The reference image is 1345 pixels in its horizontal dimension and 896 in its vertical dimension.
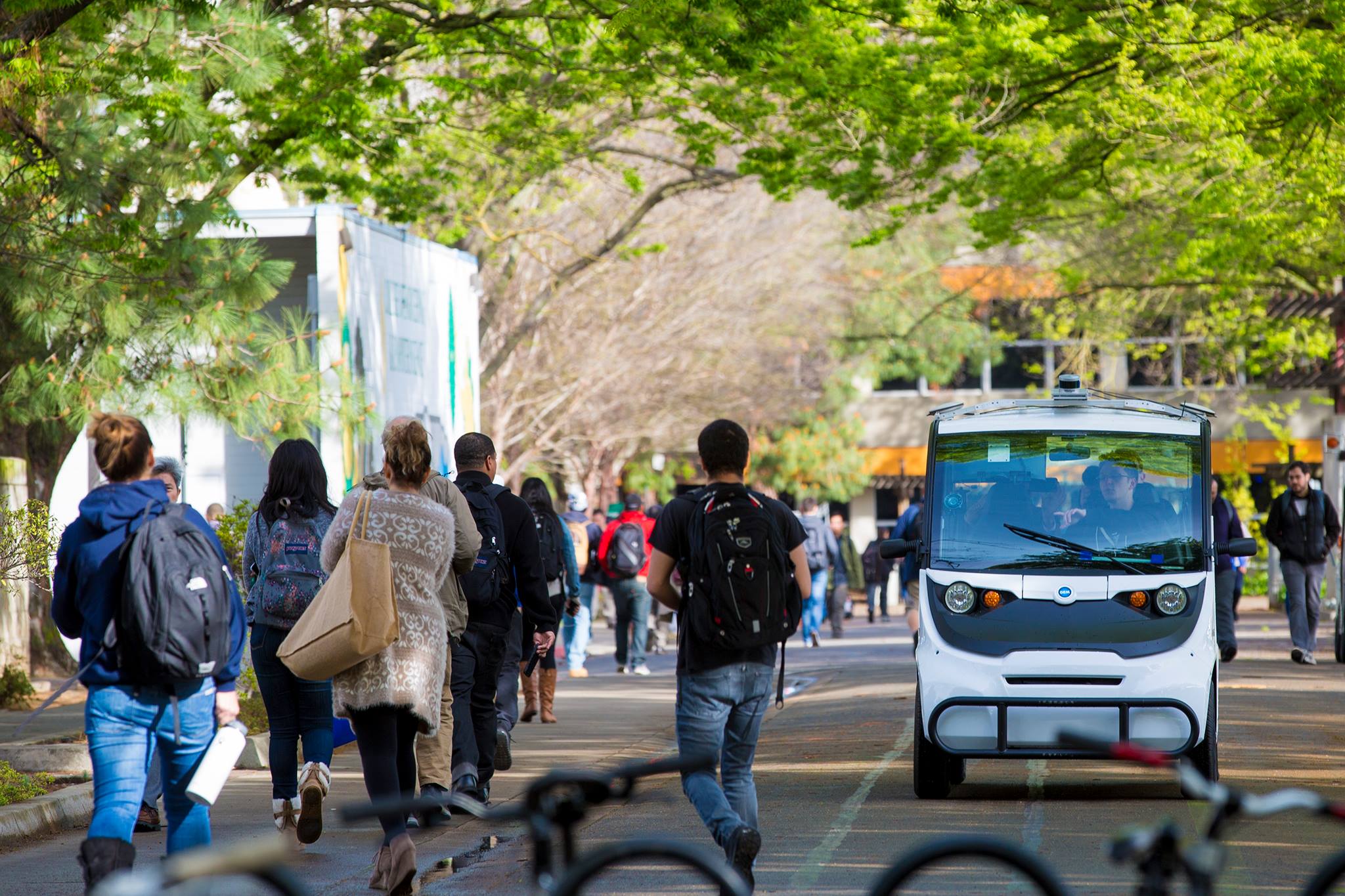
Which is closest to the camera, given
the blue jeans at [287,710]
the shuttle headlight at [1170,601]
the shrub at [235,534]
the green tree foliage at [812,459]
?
the blue jeans at [287,710]

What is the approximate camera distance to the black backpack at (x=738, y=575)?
6746mm

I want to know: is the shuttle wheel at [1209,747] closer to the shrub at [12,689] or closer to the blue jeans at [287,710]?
the blue jeans at [287,710]

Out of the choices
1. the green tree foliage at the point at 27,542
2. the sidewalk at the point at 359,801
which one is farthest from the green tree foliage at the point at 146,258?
the sidewalk at the point at 359,801

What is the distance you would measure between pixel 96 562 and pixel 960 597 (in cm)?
488

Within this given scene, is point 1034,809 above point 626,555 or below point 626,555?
below

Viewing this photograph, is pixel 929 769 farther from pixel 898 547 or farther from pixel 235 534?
pixel 235 534

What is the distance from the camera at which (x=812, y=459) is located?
4541 centimetres

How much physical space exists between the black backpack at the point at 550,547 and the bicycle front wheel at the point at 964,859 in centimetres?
763

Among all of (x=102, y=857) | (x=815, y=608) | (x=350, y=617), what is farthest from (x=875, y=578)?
(x=102, y=857)

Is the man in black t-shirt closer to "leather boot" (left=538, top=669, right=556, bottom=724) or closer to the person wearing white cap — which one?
"leather boot" (left=538, top=669, right=556, bottom=724)

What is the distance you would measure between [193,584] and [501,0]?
43.1 feet

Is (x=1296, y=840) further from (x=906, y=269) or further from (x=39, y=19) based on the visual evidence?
(x=906, y=269)

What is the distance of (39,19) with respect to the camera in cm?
1134

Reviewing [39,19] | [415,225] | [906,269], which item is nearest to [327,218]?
[39,19]
